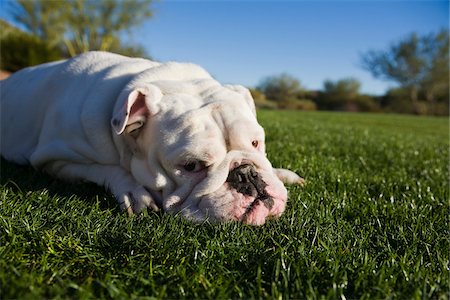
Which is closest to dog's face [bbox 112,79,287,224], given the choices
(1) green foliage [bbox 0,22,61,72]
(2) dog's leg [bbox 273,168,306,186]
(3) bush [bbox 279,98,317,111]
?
(2) dog's leg [bbox 273,168,306,186]

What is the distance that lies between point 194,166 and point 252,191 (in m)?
0.42

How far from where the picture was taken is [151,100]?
263cm

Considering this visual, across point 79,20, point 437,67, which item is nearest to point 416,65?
point 437,67

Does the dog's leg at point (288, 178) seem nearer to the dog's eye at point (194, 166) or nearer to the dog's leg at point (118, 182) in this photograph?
the dog's eye at point (194, 166)

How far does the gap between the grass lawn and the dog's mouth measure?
0.23 feet

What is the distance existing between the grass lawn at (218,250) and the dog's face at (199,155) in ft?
0.46

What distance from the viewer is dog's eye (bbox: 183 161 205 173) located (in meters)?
2.48

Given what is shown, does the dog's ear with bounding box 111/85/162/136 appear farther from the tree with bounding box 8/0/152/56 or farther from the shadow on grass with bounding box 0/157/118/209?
the tree with bounding box 8/0/152/56

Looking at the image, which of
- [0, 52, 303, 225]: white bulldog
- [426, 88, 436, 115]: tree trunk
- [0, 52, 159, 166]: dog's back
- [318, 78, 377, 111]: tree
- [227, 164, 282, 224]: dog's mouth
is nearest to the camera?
[227, 164, 282, 224]: dog's mouth

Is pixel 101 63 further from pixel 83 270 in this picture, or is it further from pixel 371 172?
pixel 371 172

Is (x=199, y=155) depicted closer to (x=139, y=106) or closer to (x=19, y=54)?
(x=139, y=106)

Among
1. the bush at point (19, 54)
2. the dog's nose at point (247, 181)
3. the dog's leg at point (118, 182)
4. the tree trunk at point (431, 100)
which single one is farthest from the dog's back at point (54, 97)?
the tree trunk at point (431, 100)

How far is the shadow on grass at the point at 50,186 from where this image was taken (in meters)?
2.58

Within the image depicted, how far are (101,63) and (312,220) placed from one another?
2.36 m
